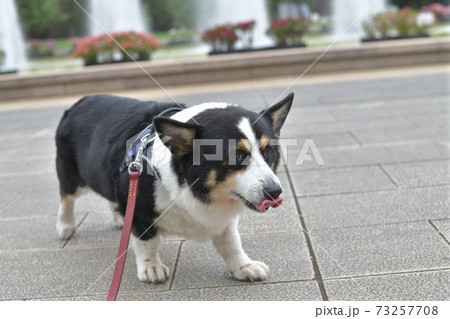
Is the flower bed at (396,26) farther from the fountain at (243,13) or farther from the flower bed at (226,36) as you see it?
the fountain at (243,13)

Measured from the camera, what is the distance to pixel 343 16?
28438mm

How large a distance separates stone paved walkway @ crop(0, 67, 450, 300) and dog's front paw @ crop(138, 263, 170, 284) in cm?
5

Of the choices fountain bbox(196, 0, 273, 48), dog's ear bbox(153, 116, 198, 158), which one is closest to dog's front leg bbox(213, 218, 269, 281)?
dog's ear bbox(153, 116, 198, 158)

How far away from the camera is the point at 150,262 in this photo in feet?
11.8

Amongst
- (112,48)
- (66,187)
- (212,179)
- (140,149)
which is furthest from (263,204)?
(112,48)

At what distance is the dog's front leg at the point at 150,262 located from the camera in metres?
3.55

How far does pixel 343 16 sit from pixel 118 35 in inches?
662

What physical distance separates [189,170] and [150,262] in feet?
2.77

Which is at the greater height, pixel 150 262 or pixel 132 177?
pixel 132 177

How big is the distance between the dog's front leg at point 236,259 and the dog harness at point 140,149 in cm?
75

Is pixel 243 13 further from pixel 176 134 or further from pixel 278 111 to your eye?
pixel 176 134

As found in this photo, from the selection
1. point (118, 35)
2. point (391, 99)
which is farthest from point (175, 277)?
point (118, 35)

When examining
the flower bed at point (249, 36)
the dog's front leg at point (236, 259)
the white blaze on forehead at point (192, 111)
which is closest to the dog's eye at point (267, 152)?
the white blaze on forehead at point (192, 111)
